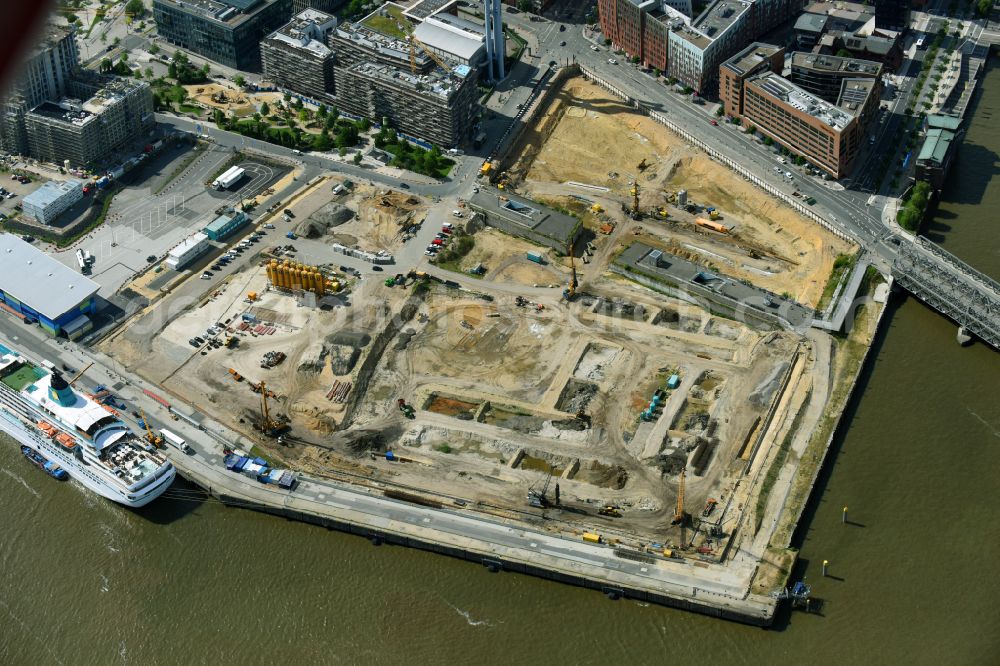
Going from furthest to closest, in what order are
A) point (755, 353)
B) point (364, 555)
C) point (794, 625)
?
point (755, 353) → point (364, 555) → point (794, 625)

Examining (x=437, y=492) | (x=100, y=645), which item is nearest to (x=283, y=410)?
(x=437, y=492)

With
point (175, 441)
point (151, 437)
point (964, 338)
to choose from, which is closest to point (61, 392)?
point (151, 437)

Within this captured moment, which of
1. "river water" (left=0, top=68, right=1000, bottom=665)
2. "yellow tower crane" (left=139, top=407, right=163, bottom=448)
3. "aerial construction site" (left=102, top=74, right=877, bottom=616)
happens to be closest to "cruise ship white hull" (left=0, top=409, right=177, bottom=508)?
"river water" (left=0, top=68, right=1000, bottom=665)

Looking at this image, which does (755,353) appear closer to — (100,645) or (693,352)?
(693,352)

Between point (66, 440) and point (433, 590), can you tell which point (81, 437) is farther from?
point (433, 590)

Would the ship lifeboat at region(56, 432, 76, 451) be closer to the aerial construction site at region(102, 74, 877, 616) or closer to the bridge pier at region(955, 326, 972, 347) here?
the aerial construction site at region(102, 74, 877, 616)

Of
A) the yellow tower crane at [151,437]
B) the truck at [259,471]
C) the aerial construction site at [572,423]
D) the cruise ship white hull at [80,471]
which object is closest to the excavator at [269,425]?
the aerial construction site at [572,423]
